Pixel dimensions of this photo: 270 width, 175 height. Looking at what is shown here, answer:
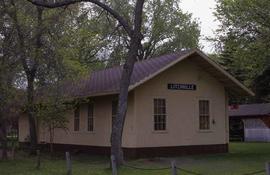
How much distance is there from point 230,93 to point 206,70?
303 centimetres

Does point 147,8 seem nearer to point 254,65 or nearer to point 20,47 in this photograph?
point 254,65

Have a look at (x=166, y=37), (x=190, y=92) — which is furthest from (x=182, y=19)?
(x=190, y=92)

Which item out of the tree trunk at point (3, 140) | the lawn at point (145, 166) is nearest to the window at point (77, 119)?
the lawn at point (145, 166)

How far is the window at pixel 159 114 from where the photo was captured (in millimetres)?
25375

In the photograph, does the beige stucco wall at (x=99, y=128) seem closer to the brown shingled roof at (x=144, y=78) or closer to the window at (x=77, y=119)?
the window at (x=77, y=119)

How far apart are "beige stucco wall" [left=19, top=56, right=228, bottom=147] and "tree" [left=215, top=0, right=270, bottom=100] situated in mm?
3671

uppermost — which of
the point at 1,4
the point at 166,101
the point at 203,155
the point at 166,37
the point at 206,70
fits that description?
the point at 166,37

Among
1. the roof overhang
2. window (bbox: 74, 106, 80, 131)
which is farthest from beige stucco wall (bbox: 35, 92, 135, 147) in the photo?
the roof overhang

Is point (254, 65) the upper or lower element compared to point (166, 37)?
lower

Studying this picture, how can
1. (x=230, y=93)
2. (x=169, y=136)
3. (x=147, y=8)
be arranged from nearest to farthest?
(x=169, y=136), (x=230, y=93), (x=147, y=8)

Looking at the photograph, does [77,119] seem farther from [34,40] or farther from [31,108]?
[31,108]

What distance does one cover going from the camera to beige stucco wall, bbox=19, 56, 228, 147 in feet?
81.4

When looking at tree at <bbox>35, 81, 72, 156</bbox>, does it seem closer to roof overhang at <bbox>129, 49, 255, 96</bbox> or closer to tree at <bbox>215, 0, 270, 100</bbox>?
roof overhang at <bbox>129, 49, 255, 96</bbox>

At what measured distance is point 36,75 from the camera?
1011 inches
